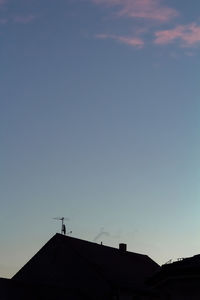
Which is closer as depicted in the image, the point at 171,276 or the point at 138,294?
the point at 171,276

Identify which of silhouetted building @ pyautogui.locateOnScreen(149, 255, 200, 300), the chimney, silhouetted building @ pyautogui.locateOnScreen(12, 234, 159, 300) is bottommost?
silhouetted building @ pyautogui.locateOnScreen(149, 255, 200, 300)

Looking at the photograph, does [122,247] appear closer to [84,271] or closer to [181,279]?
[84,271]

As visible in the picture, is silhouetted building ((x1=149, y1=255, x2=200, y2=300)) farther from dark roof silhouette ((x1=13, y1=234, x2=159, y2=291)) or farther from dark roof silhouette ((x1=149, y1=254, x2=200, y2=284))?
dark roof silhouette ((x1=13, y1=234, x2=159, y2=291))

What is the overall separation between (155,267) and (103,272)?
12.1 meters

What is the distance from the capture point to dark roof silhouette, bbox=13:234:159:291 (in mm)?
38750

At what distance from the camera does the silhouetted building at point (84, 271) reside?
1489 inches

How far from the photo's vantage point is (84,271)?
39562 mm

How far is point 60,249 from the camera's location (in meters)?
42.1

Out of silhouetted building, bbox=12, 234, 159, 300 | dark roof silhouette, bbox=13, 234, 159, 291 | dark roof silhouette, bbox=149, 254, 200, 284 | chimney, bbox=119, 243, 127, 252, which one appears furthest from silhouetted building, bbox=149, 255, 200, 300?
chimney, bbox=119, 243, 127, 252

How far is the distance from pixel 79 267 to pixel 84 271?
0.65m

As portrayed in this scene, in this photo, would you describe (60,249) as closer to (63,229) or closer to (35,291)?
(63,229)

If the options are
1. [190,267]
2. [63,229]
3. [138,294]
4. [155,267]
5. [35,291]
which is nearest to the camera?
[190,267]

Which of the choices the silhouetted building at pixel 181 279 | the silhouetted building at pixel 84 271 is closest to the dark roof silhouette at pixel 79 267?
the silhouetted building at pixel 84 271

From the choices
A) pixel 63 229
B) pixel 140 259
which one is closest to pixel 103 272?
pixel 63 229
